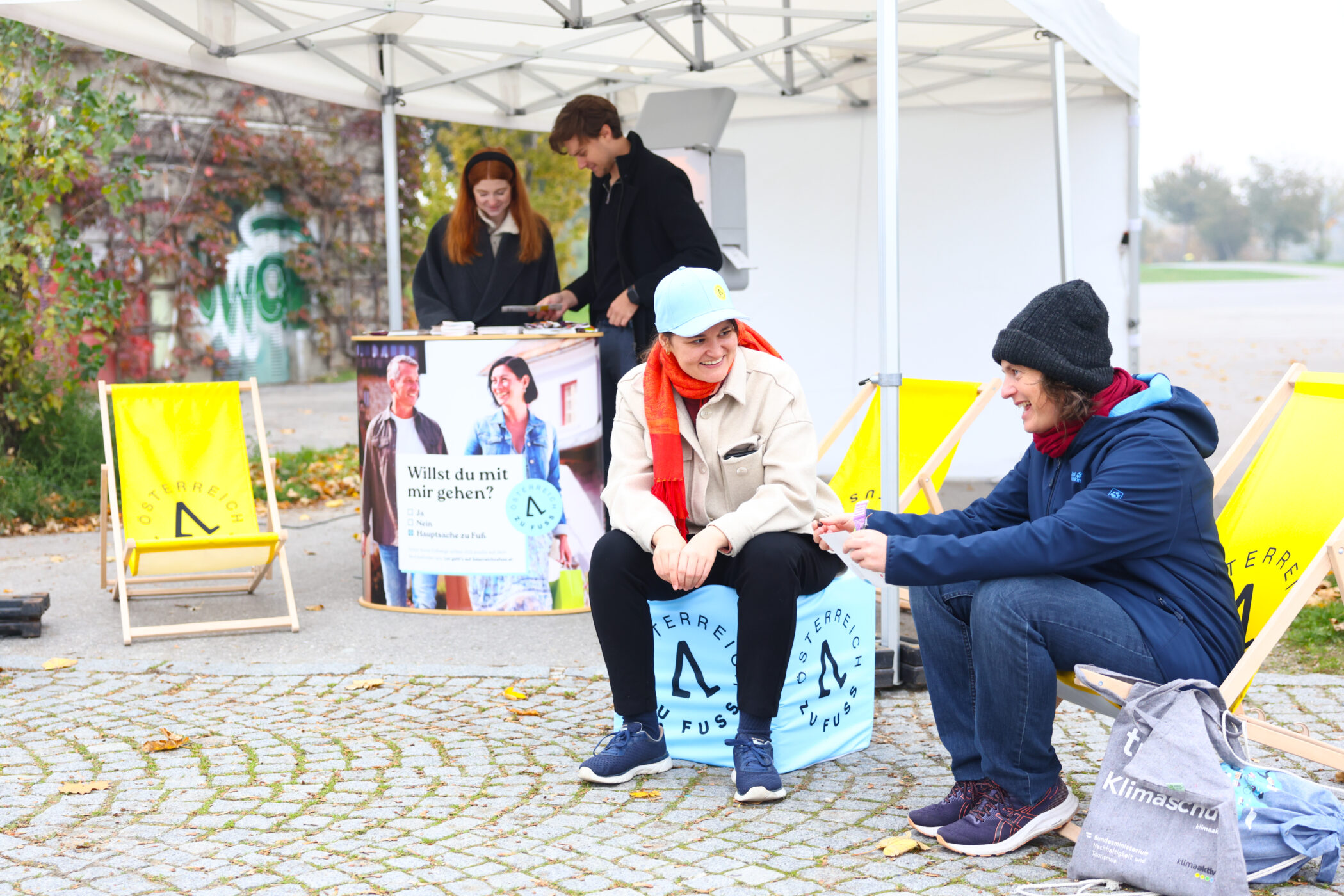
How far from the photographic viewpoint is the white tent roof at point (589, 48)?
6109mm

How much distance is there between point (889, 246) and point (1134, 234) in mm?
4577

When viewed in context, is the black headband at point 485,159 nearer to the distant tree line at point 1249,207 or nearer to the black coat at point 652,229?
the black coat at point 652,229

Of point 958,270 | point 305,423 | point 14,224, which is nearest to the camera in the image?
point 14,224

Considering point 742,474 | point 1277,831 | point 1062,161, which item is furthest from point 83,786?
point 1062,161

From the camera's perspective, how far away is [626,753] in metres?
3.44

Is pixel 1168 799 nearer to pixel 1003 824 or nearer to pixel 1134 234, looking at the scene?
pixel 1003 824

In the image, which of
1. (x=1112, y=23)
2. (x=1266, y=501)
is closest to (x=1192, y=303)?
(x=1112, y=23)

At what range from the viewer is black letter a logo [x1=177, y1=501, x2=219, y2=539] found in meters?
5.50

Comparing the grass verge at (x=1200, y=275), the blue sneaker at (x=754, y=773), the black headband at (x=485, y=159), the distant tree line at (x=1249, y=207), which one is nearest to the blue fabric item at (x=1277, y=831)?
the blue sneaker at (x=754, y=773)

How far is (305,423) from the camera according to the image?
487 inches

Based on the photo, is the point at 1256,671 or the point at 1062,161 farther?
the point at 1062,161

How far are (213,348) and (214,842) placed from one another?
488 inches

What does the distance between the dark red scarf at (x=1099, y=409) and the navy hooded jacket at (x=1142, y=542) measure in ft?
0.06

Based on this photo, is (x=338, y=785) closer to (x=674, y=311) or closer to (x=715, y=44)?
(x=674, y=311)
